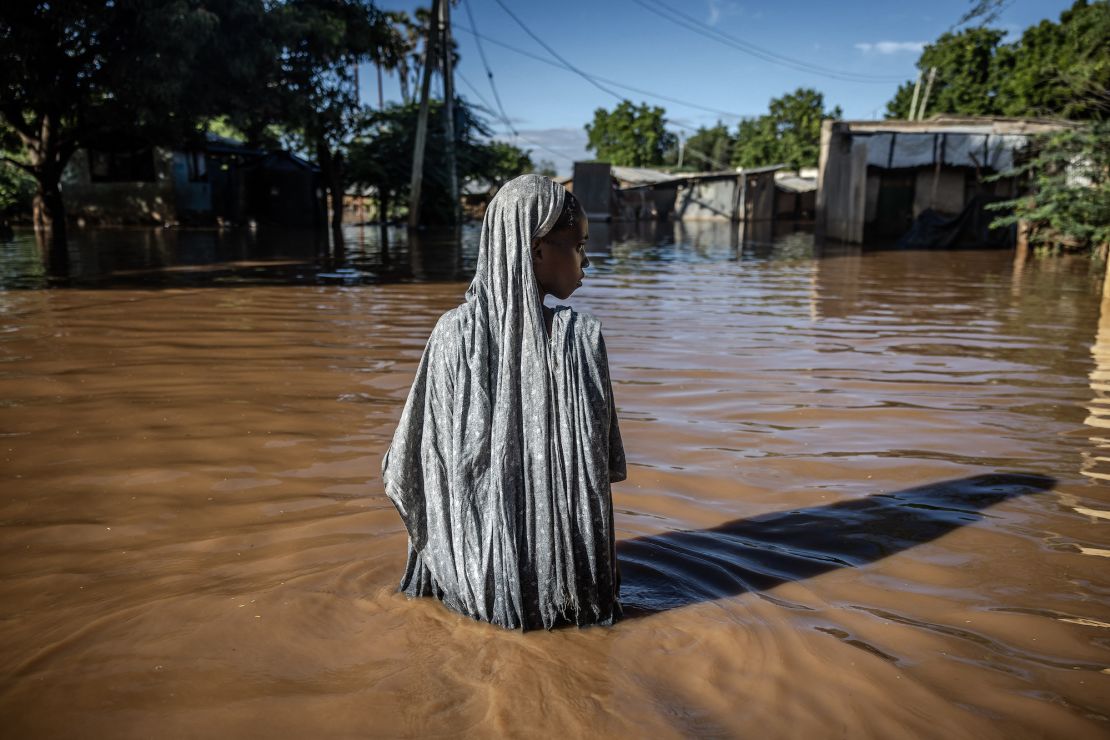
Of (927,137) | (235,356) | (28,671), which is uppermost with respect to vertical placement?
(927,137)

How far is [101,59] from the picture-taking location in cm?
1709

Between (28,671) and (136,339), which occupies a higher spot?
(136,339)

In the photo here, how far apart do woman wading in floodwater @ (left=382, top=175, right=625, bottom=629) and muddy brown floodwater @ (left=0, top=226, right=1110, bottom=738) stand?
0.23 m

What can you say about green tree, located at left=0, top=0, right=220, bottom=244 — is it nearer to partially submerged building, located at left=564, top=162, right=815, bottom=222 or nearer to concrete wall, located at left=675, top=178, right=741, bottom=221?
partially submerged building, located at left=564, top=162, right=815, bottom=222

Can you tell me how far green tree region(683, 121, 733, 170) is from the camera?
60.3 metres

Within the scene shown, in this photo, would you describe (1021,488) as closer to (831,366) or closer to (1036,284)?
(831,366)

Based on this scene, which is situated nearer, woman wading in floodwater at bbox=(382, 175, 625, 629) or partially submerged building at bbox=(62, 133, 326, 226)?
woman wading in floodwater at bbox=(382, 175, 625, 629)

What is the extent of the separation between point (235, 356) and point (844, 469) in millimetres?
4419

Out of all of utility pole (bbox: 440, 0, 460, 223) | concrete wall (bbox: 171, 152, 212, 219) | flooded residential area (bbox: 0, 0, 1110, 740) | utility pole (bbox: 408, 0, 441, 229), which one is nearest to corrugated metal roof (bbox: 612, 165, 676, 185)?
utility pole (bbox: 440, 0, 460, 223)

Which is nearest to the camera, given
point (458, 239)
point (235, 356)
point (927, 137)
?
point (235, 356)

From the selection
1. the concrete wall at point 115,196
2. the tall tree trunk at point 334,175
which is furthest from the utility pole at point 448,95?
the concrete wall at point 115,196

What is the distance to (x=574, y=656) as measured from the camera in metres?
2.12

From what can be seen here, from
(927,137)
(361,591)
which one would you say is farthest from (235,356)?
(927,137)

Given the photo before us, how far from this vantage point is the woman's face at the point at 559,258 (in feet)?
6.86
